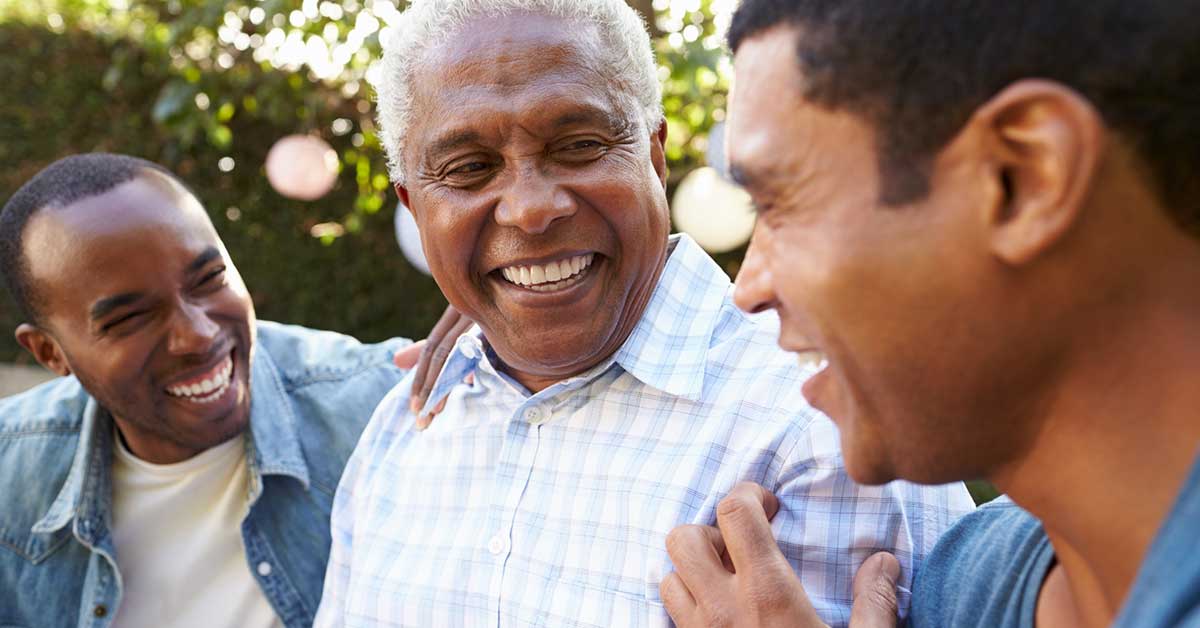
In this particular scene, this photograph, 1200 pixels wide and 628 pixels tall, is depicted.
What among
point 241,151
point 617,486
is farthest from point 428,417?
point 241,151

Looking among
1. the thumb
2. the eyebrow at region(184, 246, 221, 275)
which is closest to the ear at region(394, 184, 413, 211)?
the eyebrow at region(184, 246, 221, 275)

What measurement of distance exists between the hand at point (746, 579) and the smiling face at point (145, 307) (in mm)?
1814

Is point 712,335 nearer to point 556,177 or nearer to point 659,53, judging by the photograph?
point 556,177

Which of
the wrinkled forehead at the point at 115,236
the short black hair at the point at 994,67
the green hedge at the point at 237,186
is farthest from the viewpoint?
the green hedge at the point at 237,186

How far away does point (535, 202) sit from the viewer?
5.96ft

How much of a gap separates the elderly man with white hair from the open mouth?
1.08 meters

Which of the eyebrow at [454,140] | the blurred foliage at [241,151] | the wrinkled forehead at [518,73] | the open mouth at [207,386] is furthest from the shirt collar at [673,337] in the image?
the blurred foliage at [241,151]

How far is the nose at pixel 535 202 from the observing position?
5.97ft

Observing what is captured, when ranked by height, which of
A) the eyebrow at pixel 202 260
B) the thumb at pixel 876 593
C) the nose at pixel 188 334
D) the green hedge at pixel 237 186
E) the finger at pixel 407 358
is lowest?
the green hedge at pixel 237 186

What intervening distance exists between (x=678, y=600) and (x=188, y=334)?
5.99ft

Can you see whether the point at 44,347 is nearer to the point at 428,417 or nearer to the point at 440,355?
the point at 440,355

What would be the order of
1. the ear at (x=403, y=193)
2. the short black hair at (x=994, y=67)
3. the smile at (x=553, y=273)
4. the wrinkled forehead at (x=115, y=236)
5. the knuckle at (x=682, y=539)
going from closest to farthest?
the short black hair at (x=994, y=67), the knuckle at (x=682, y=539), the smile at (x=553, y=273), the ear at (x=403, y=193), the wrinkled forehead at (x=115, y=236)

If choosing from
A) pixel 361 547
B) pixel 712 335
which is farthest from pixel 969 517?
pixel 361 547

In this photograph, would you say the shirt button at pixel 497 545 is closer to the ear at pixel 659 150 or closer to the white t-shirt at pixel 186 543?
the ear at pixel 659 150
